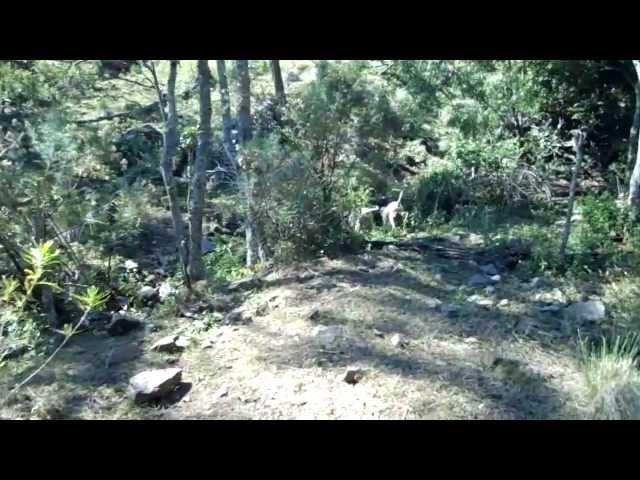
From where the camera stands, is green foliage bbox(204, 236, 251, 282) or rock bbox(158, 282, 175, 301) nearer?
rock bbox(158, 282, 175, 301)

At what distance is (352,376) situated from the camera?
370 centimetres

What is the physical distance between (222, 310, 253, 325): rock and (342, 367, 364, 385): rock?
1348mm

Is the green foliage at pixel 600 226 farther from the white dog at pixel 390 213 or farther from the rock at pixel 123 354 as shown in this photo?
the rock at pixel 123 354

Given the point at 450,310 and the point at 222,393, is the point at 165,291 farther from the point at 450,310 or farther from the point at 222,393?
the point at 450,310

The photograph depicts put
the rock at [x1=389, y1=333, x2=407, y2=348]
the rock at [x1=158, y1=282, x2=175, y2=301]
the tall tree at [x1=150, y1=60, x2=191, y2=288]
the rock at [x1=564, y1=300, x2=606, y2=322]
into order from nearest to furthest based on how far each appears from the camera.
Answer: the rock at [x1=389, y1=333, x2=407, y2=348]
the rock at [x1=564, y1=300, x2=606, y2=322]
the tall tree at [x1=150, y1=60, x2=191, y2=288]
the rock at [x1=158, y1=282, x2=175, y2=301]

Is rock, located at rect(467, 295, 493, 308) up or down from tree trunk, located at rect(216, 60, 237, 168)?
down

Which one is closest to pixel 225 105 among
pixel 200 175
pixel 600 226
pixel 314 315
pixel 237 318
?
pixel 200 175

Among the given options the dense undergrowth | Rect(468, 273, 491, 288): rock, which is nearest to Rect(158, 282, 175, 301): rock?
the dense undergrowth

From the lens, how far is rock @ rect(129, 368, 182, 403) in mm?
3713

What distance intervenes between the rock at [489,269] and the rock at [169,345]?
2814mm

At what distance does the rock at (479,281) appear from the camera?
5.21 m

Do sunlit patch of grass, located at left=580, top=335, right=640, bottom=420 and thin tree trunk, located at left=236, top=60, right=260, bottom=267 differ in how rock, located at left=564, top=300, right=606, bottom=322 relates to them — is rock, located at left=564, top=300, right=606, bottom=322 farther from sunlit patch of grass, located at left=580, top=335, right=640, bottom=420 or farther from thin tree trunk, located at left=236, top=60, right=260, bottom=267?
thin tree trunk, located at left=236, top=60, right=260, bottom=267

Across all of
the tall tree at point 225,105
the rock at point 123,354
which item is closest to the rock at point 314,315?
the rock at point 123,354

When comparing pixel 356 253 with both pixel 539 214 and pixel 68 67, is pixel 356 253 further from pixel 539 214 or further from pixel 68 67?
pixel 68 67
